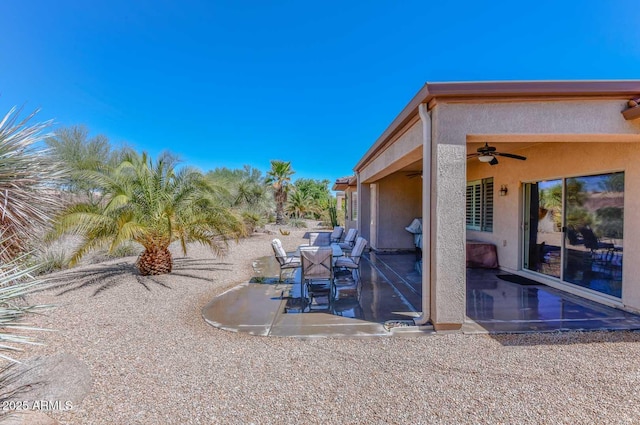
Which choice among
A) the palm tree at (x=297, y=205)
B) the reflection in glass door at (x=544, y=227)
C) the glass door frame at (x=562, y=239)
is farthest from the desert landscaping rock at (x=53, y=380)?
the palm tree at (x=297, y=205)

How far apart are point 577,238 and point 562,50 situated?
10397 mm

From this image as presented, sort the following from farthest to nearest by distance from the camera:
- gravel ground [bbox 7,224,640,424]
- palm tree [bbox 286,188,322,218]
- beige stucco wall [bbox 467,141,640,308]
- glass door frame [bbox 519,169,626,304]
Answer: palm tree [bbox 286,188,322,218], glass door frame [bbox 519,169,626,304], beige stucco wall [bbox 467,141,640,308], gravel ground [bbox 7,224,640,424]

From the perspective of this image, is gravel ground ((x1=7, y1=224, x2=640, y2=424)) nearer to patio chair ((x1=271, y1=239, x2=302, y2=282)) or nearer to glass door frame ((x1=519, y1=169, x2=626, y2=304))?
glass door frame ((x1=519, y1=169, x2=626, y2=304))

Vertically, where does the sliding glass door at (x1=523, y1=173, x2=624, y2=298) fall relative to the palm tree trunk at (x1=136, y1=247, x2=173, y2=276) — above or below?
above

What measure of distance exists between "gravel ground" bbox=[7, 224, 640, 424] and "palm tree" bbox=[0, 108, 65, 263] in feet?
6.18

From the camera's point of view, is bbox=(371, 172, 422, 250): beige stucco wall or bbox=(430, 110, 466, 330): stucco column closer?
bbox=(430, 110, 466, 330): stucco column

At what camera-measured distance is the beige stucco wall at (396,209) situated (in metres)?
13.3

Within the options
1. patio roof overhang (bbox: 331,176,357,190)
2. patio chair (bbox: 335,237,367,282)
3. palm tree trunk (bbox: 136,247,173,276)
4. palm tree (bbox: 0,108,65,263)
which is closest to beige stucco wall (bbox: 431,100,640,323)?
patio chair (bbox: 335,237,367,282)

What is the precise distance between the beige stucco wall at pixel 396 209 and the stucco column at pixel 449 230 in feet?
27.7

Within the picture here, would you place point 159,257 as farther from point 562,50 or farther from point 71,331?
point 562,50

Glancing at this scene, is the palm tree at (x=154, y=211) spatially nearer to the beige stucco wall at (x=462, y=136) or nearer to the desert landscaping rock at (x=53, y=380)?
the desert landscaping rock at (x=53, y=380)

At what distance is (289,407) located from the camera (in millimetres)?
3016

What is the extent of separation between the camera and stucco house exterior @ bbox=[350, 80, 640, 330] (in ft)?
15.8

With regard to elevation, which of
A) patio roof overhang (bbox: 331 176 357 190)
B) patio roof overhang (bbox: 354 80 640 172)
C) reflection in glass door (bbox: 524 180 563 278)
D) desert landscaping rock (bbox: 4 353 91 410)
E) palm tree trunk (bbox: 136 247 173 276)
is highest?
patio roof overhang (bbox: 354 80 640 172)
